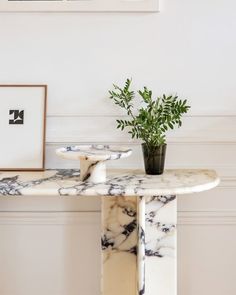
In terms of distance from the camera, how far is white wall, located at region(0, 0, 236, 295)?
5.13 ft

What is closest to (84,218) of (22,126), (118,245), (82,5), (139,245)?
(118,245)

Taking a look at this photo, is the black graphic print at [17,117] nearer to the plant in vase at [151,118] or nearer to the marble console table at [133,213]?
the marble console table at [133,213]

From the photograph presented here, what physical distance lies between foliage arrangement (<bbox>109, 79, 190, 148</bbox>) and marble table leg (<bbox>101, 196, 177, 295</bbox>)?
257 millimetres

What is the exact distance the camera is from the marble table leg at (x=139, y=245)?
4.34ft

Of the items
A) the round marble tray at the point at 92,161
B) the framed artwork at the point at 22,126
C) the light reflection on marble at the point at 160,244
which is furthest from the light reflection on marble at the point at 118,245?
the framed artwork at the point at 22,126

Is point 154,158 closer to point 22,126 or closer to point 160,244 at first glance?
point 160,244

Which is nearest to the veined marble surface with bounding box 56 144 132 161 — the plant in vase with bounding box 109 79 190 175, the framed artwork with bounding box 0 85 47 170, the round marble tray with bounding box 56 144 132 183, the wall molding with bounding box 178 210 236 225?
the round marble tray with bounding box 56 144 132 183

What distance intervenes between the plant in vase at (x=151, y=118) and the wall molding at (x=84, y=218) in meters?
0.33

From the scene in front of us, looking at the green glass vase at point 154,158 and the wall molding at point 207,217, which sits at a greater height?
the green glass vase at point 154,158

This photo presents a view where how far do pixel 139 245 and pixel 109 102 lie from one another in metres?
0.63

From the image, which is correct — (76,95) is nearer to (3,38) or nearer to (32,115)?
(32,115)

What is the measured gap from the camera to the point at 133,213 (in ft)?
4.88

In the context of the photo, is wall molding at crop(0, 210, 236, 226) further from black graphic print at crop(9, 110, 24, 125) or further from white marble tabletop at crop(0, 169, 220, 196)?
black graphic print at crop(9, 110, 24, 125)

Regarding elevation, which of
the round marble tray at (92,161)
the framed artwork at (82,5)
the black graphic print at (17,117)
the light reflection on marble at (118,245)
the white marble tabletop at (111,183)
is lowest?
the light reflection on marble at (118,245)
